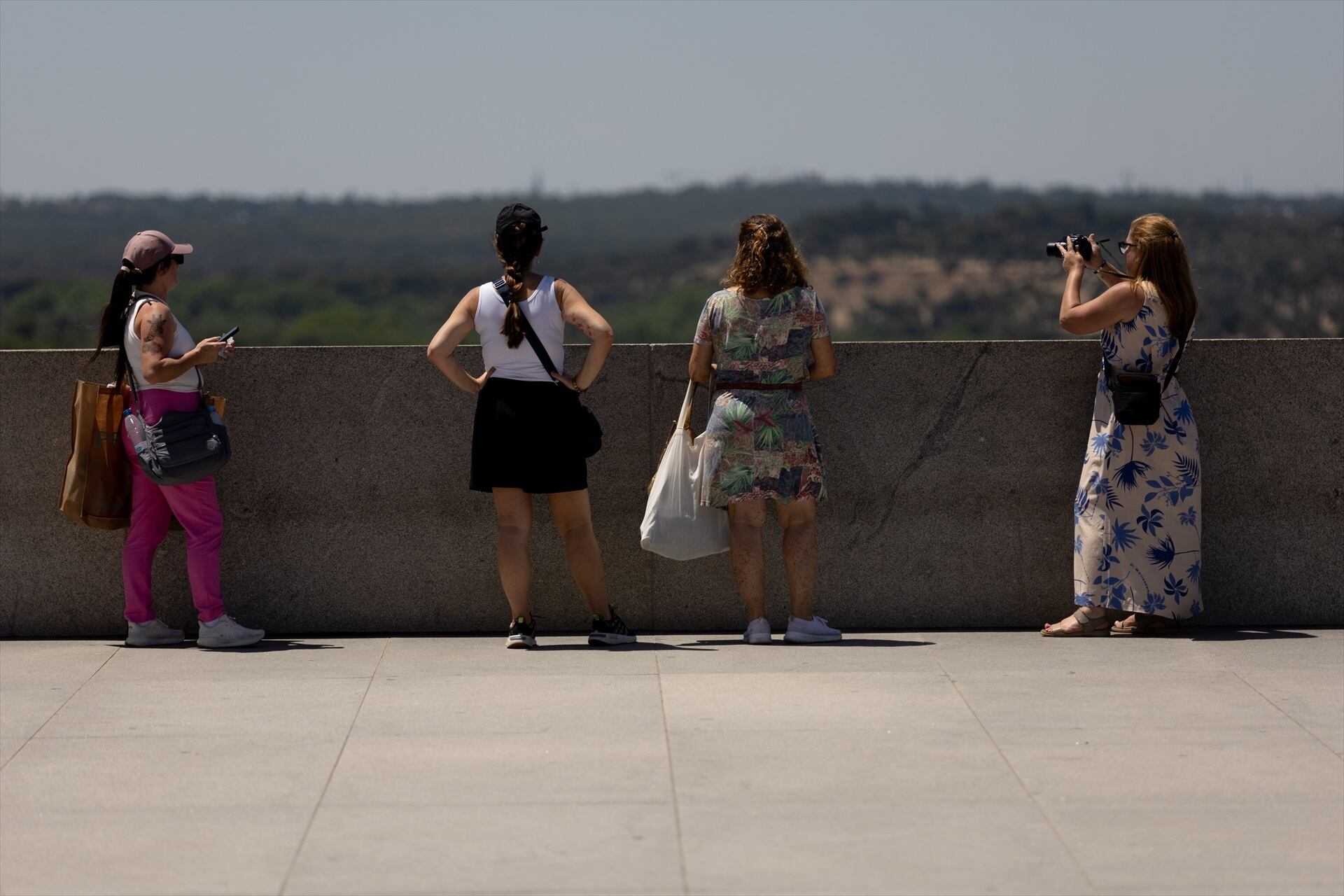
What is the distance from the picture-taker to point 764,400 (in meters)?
6.79

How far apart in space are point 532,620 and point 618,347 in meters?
1.22

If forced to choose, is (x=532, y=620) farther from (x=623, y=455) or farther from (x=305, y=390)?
(x=305, y=390)

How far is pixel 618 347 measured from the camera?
7176mm

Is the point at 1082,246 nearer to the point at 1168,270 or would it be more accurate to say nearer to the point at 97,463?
the point at 1168,270

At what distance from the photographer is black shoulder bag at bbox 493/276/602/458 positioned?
6535 mm

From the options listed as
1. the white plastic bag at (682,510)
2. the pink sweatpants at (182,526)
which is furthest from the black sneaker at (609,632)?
the pink sweatpants at (182,526)

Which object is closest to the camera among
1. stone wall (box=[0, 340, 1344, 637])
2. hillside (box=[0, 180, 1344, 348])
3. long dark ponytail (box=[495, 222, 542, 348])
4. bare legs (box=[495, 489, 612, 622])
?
long dark ponytail (box=[495, 222, 542, 348])

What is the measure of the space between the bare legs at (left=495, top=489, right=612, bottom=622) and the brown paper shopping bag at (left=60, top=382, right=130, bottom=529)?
61.2 inches

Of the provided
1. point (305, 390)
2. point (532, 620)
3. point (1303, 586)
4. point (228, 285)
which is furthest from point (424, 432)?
point (228, 285)

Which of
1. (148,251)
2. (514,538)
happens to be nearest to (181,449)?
(148,251)

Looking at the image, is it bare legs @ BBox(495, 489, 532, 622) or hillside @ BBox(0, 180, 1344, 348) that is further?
hillside @ BBox(0, 180, 1344, 348)

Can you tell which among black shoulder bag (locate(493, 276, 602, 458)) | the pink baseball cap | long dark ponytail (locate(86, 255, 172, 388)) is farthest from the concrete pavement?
the pink baseball cap

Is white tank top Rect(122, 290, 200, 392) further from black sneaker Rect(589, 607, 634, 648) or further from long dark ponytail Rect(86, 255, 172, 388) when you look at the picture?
black sneaker Rect(589, 607, 634, 648)

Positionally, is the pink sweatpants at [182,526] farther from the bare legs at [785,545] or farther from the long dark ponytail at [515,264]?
the bare legs at [785,545]
